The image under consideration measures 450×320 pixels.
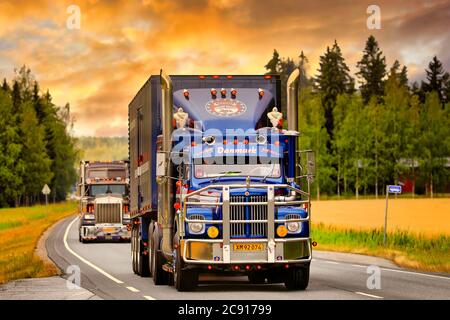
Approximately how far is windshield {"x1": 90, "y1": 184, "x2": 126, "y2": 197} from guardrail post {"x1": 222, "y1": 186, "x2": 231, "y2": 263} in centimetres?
2681

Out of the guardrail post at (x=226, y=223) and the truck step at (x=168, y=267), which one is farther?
the truck step at (x=168, y=267)

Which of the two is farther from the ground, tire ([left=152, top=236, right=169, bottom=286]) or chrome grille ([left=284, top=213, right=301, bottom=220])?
chrome grille ([left=284, top=213, right=301, bottom=220])

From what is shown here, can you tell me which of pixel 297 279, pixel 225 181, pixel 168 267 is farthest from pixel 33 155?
pixel 297 279

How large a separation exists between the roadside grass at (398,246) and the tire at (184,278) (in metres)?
8.66

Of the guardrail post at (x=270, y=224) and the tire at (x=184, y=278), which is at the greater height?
the guardrail post at (x=270, y=224)

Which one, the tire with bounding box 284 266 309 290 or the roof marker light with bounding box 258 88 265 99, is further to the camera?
the roof marker light with bounding box 258 88 265 99

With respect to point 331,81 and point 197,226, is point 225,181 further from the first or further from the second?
point 331,81

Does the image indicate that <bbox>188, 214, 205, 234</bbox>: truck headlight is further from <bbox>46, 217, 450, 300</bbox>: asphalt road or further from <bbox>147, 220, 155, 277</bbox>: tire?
<bbox>147, 220, 155, 277</bbox>: tire

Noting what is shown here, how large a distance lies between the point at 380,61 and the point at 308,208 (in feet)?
455

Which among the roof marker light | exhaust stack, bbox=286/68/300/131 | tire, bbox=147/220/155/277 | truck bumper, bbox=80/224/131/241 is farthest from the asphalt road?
truck bumper, bbox=80/224/131/241

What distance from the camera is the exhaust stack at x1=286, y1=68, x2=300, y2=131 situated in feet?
68.6

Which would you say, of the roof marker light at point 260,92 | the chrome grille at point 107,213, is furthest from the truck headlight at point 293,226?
the chrome grille at point 107,213

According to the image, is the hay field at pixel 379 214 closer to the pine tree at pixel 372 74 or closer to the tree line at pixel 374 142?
the tree line at pixel 374 142

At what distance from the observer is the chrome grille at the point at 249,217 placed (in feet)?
62.4
